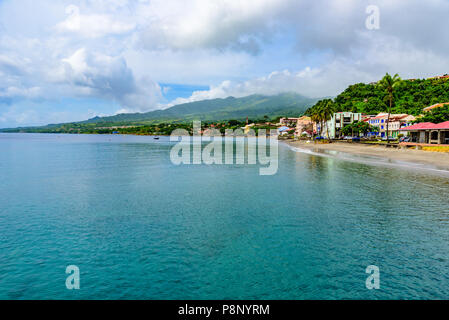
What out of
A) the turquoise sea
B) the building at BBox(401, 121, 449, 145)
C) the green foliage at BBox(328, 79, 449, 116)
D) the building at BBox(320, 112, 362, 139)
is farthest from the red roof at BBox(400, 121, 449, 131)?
the building at BBox(320, 112, 362, 139)

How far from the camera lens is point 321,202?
75.8ft

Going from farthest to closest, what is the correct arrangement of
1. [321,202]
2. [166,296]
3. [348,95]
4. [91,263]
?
[348,95]
[321,202]
[91,263]
[166,296]

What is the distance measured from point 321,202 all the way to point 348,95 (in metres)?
196

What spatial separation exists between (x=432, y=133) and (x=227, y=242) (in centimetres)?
7598

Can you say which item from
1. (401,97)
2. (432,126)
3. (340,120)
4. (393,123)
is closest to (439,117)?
(432,126)

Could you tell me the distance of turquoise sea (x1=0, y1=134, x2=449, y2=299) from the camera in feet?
35.8

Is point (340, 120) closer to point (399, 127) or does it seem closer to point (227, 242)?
point (399, 127)

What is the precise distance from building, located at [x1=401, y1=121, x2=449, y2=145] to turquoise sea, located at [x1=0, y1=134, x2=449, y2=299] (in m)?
44.6

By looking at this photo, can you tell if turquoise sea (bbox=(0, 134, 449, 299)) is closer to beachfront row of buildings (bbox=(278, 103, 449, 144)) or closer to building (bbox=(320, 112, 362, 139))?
beachfront row of buildings (bbox=(278, 103, 449, 144))

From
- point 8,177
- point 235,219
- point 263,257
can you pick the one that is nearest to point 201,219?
point 235,219

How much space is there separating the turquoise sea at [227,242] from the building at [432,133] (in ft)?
146

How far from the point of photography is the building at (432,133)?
63053 millimetres
